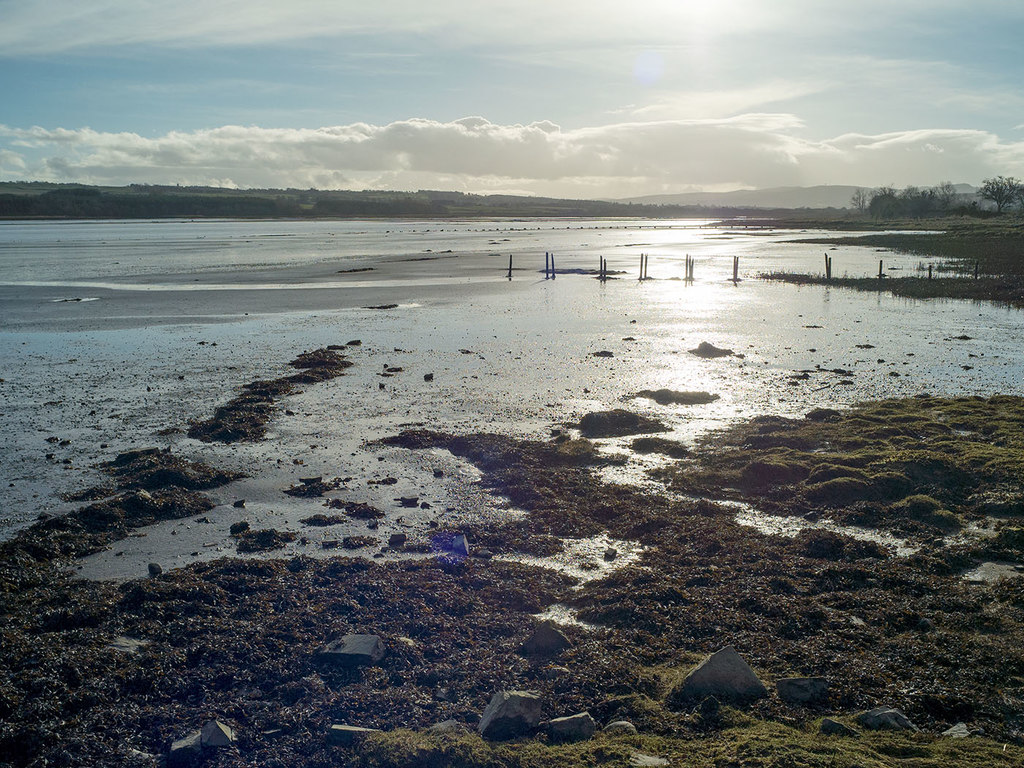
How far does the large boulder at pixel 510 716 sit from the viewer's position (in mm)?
5891

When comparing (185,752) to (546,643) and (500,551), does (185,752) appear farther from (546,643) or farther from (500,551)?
(500,551)

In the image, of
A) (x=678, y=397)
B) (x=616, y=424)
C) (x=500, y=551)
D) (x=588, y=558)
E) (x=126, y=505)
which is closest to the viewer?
(x=588, y=558)

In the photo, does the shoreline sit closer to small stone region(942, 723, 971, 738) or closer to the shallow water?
small stone region(942, 723, 971, 738)

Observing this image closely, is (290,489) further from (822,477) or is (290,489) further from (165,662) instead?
(822,477)

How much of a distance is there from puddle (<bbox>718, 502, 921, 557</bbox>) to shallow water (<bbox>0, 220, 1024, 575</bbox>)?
199 centimetres

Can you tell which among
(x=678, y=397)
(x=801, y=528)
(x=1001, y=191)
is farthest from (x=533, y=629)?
(x=1001, y=191)

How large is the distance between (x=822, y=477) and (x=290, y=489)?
7.55 meters

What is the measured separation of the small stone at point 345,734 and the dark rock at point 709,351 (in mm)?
17697

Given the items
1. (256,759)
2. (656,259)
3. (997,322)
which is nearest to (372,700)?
(256,759)

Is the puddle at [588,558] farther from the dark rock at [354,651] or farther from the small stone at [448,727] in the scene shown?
the small stone at [448,727]

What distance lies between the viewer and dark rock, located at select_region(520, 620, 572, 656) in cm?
704

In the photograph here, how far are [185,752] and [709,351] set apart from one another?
18.8m

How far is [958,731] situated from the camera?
5.80 meters

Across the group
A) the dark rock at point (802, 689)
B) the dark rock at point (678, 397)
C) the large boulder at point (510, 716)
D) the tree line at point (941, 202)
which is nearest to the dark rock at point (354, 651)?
the large boulder at point (510, 716)
